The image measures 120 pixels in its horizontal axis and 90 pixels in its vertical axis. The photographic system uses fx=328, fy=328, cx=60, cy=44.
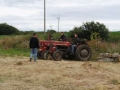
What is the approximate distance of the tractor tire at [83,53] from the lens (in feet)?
63.8

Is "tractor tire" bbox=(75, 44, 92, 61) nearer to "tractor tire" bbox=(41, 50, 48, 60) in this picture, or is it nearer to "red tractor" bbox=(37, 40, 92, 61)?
"red tractor" bbox=(37, 40, 92, 61)

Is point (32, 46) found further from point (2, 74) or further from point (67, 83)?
point (67, 83)

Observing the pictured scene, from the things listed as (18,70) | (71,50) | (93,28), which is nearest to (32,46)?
(71,50)

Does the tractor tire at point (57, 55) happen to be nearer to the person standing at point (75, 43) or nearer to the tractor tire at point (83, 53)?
the person standing at point (75, 43)

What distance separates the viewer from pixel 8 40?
34.5 meters

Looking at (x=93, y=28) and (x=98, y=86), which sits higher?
(x=93, y=28)

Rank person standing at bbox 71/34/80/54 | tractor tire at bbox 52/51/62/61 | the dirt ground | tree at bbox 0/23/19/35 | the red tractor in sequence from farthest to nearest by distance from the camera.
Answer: tree at bbox 0/23/19/35
person standing at bbox 71/34/80/54
the red tractor
tractor tire at bbox 52/51/62/61
the dirt ground

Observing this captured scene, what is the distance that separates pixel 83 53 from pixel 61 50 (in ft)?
4.38

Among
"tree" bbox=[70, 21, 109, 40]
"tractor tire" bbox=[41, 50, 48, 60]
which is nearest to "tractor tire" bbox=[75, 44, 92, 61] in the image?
"tractor tire" bbox=[41, 50, 48, 60]

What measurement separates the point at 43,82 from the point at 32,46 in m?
7.05

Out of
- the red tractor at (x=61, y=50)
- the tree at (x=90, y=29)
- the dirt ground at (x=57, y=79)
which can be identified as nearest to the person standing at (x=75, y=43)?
the red tractor at (x=61, y=50)

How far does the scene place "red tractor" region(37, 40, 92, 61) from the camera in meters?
19.3

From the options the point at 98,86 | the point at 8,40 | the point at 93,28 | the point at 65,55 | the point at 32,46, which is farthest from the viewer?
the point at 93,28

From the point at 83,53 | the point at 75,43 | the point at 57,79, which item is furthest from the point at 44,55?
the point at 57,79
